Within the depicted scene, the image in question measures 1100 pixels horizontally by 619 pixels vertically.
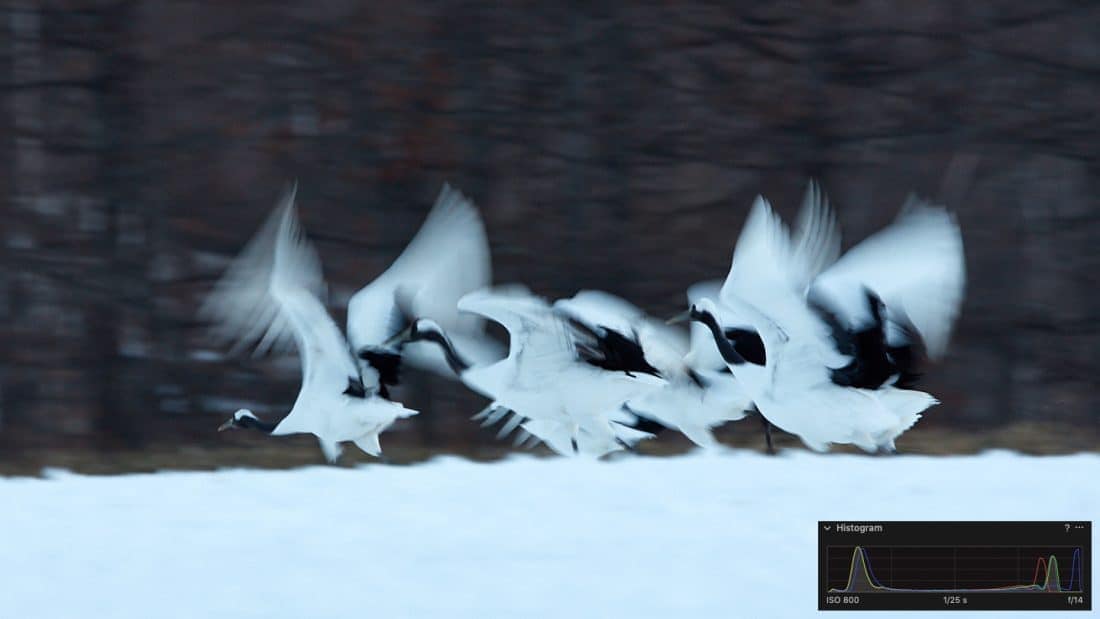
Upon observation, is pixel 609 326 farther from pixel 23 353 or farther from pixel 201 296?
pixel 23 353

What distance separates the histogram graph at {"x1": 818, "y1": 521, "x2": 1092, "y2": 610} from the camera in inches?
183

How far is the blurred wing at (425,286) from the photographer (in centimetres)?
589

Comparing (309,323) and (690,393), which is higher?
(309,323)

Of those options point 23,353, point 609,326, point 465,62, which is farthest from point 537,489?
point 23,353

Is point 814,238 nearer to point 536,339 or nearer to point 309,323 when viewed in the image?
point 536,339

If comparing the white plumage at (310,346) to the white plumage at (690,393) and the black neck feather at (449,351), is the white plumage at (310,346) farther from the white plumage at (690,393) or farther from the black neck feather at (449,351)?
the white plumage at (690,393)

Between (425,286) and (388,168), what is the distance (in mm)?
1475

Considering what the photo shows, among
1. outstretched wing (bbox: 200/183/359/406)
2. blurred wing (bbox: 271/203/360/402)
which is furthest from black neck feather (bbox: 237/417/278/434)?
blurred wing (bbox: 271/203/360/402)

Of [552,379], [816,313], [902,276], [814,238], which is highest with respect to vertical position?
[814,238]

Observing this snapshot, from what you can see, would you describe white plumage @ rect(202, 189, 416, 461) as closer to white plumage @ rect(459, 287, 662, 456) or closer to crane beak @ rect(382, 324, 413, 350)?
crane beak @ rect(382, 324, 413, 350)

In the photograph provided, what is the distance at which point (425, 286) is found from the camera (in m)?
5.89

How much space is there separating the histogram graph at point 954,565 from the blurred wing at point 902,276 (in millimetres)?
765

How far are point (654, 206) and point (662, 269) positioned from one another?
31cm

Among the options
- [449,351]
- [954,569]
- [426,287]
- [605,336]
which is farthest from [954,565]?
[426,287]
